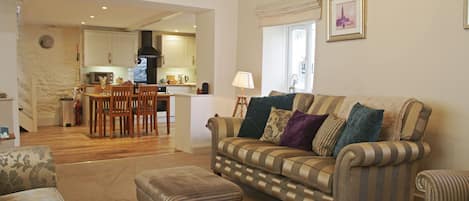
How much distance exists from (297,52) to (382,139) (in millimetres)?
2313

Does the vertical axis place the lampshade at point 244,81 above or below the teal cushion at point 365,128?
above

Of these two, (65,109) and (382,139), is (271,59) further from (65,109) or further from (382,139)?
(65,109)

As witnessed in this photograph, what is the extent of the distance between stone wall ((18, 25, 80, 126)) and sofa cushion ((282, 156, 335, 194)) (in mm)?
7217

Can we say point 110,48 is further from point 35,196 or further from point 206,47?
point 35,196

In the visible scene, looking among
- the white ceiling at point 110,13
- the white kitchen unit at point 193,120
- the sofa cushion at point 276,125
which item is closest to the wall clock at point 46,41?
the white ceiling at point 110,13

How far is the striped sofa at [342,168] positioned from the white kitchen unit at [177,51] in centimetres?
699

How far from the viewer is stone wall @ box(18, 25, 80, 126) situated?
869cm

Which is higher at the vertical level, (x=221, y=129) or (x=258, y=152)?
(x=221, y=129)

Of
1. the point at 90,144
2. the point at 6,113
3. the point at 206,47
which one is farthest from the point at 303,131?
the point at 90,144

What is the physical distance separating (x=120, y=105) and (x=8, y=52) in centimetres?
205

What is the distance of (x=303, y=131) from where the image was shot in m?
3.37

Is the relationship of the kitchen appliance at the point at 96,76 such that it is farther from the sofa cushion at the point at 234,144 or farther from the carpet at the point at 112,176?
the sofa cushion at the point at 234,144

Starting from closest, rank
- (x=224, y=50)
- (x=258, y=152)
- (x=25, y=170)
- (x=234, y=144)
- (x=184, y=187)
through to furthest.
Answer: (x=25, y=170)
(x=184, y=187)
(x=258, y=152)
(x=234, y=144)
(x=224, y=50)

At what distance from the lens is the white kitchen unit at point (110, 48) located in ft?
29.9
